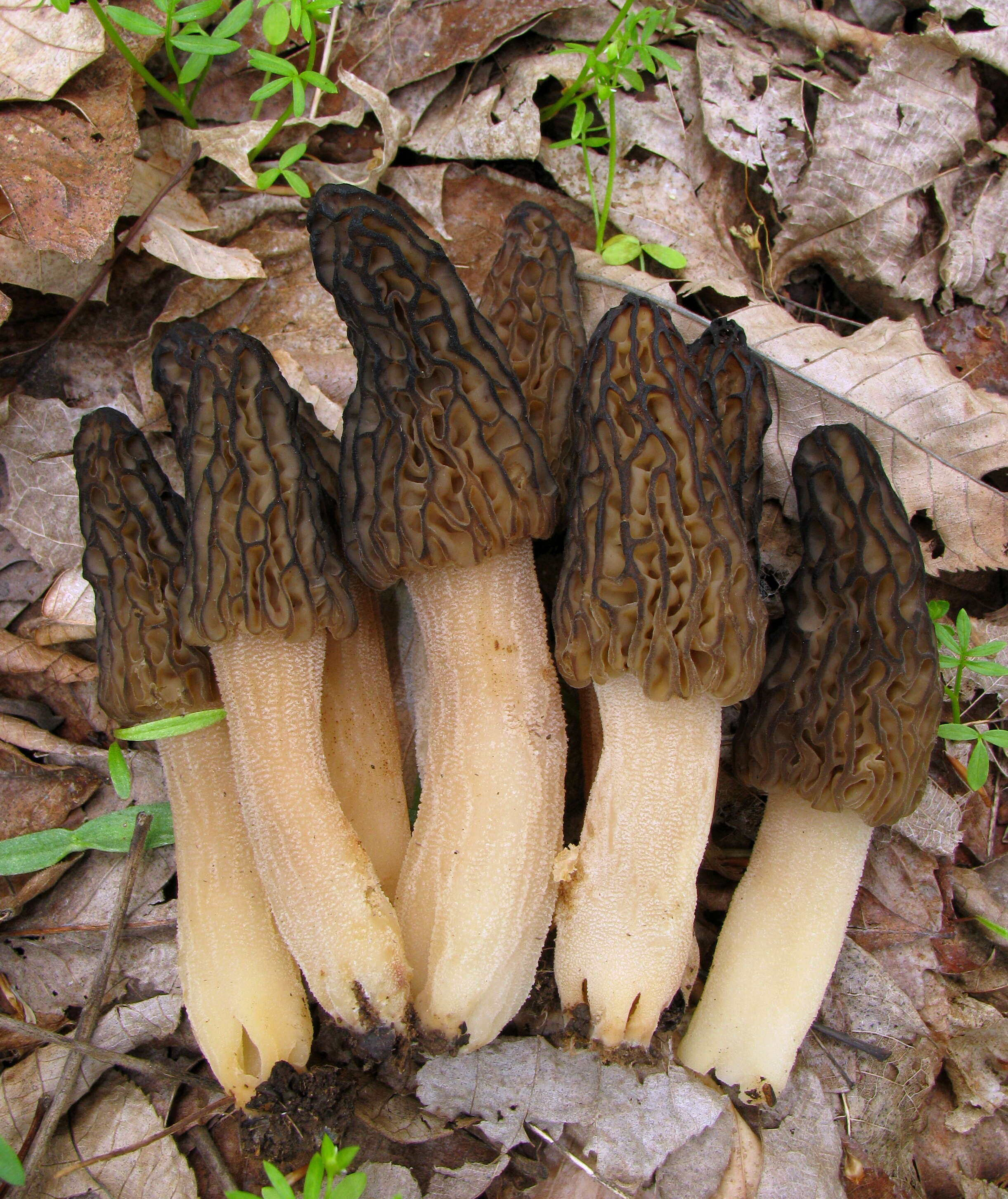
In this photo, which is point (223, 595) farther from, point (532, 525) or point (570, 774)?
point (570, 774)

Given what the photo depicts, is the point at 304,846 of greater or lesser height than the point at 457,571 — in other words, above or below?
below

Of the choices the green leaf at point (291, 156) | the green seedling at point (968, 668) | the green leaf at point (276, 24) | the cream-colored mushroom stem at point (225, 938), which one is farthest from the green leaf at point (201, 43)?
the green seedling at point (968, 668)

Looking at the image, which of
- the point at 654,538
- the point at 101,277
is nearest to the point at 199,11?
the point at 101,277

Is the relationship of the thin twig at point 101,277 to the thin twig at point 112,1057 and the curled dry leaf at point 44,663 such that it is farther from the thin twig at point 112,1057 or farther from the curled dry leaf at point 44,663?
the thin twig at point 112,1057

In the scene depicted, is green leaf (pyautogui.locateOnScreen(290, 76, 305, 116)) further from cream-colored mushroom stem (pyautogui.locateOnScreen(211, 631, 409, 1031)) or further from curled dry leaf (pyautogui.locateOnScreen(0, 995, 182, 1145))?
curled dry leaf (pyautogui.locateOnScreen(0, 995, 182, 1145))

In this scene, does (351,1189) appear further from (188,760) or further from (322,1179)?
(188,760)

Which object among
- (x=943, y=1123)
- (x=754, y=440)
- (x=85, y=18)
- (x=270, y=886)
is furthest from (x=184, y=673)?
(x=943, y=1123)
